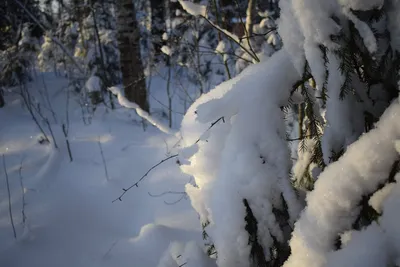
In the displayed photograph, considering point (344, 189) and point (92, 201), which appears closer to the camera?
point (344, 189)

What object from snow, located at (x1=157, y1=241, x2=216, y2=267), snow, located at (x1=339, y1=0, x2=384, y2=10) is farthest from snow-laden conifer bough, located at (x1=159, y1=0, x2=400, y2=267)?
snow, located at (x1=157, y1=241, x2=216, y2=267)

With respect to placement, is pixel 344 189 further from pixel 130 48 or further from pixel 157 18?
pixel 157 18

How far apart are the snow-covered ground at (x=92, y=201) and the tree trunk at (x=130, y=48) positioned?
0.71 m

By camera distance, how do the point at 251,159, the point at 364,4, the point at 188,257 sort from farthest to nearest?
Answer: 1. the point at 188,257
2. the point at 251,159
3. the point at 364,4

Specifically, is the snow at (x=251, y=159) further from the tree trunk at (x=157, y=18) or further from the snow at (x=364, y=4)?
the tree trunk at (x=157, y=18)

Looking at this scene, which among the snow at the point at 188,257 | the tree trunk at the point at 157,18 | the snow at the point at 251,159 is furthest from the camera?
the tree trunk at the point at 157,18

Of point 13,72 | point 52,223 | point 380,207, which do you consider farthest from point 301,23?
point 13,72

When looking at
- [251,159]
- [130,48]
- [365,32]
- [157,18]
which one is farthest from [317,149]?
[157,18]

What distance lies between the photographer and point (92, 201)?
329cm

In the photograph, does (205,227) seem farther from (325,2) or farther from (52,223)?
(52,223)

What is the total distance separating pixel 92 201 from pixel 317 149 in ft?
8.91

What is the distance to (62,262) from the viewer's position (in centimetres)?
255

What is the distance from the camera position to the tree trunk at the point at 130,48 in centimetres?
521

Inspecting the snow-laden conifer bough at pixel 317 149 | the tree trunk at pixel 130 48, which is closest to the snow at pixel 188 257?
the snow-laden conifer bough at pixel 317 149
